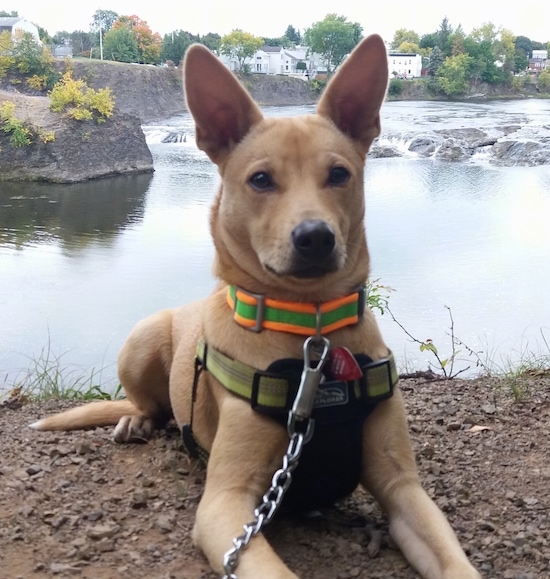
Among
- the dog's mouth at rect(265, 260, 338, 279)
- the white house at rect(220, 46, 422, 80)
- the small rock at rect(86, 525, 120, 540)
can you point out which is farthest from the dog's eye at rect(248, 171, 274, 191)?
the white house at rect(220, 46, 422, 80)

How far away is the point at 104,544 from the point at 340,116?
5.97ft

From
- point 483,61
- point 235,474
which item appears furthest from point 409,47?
point 235,474

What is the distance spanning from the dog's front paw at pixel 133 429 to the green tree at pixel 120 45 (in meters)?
32.5

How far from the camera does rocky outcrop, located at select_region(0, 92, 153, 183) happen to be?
1984 cm

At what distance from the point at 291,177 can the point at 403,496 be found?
1154 mm

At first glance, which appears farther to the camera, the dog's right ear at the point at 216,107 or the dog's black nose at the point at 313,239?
the dog's right ear at the point at 216,107

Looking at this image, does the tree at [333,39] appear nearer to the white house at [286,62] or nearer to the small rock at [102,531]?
the white house at [286,62]

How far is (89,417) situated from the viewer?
11.7 ft

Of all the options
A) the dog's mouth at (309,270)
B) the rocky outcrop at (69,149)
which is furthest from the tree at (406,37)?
the dog's mouth at (309,270)

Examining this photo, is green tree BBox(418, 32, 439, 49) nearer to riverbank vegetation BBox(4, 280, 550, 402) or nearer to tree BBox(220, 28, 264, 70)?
tree BBox(220, 28, 264, 70)

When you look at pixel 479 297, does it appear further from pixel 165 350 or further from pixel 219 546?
pixel 219 546

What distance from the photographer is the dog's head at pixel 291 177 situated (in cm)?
229

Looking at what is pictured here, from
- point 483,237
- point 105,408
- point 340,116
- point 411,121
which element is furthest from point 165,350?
point 411,121

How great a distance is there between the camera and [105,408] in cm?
363
